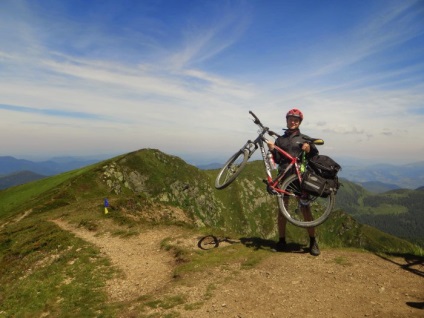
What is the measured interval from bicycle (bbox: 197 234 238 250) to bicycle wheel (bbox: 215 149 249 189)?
11.3ft

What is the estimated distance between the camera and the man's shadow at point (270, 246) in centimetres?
1297

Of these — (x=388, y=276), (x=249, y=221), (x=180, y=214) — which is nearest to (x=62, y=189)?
(x=180, y=214)

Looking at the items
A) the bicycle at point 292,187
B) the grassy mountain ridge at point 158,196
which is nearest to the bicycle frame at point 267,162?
the bicycle at point 292,187

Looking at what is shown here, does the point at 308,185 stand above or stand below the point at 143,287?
above

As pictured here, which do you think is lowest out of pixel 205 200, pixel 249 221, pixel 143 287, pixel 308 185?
pixel 249 221

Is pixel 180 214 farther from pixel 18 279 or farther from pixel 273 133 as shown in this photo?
pixel 273 133

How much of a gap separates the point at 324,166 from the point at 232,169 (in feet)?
17.0

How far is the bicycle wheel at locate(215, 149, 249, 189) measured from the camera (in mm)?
13969

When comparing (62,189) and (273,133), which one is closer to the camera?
(273,133)

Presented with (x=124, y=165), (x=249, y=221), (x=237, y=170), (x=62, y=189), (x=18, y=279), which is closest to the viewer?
(x=237, y=170)

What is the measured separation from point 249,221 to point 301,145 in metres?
152

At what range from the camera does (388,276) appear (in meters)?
9.66

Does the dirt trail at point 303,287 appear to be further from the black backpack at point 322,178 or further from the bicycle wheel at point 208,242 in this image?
the black backpack at point 322,178

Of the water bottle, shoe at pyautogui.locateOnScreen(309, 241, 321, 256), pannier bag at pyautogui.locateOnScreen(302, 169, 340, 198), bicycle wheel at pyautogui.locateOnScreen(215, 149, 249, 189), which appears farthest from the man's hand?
shoe at pyautogui.locateOnScreen(309, 241, 321, 256)
